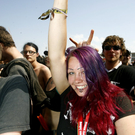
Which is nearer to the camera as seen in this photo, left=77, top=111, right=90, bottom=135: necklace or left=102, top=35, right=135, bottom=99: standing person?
left=77, top=111, right=90, bottom=135: necklace

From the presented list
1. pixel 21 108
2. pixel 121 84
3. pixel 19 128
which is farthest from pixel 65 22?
pixel 121 84

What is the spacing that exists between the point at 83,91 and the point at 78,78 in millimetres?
141

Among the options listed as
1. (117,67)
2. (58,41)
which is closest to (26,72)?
(58,41)

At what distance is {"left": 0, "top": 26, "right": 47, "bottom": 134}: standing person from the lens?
5.30 ft

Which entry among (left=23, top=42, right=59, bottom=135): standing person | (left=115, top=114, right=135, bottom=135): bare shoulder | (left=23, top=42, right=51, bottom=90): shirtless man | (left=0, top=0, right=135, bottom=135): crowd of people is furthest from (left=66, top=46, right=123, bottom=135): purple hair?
(left=23, top=42, right=51, bottom=90): shirtless man

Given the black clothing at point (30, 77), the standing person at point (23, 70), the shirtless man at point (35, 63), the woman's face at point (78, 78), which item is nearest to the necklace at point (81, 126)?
the woman's face at point (78, 78)

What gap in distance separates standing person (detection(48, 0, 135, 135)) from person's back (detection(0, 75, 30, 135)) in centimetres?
40

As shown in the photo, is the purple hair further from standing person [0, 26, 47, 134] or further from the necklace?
standing person [0, 26, 47, 134]

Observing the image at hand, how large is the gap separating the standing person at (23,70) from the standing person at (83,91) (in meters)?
0.49

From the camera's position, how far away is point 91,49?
1312 mm

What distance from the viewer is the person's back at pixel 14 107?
3.03 ft

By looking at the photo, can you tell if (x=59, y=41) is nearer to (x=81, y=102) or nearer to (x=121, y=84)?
(x=81, y=102)

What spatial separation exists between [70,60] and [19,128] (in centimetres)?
77

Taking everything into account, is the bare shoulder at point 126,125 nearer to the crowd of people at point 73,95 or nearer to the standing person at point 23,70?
the crowd of people at point 73,95
